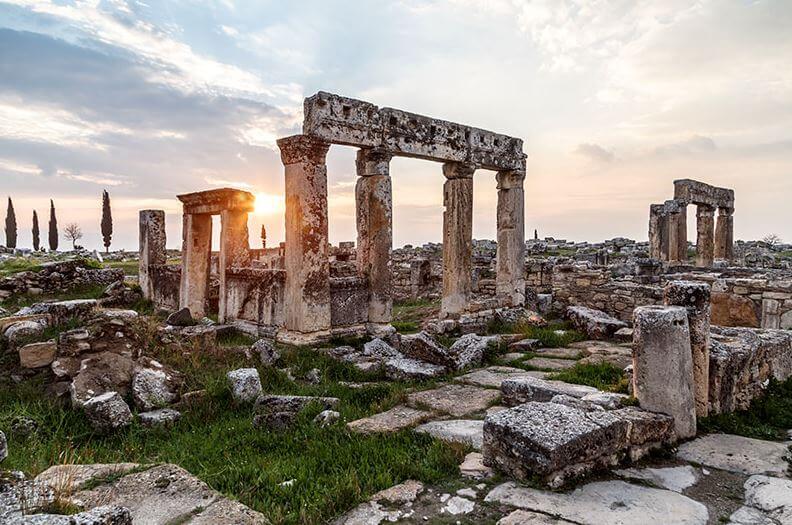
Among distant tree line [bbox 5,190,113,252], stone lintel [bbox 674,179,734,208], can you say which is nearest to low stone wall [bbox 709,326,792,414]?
stone lintel [bbox 674,179,734,208]

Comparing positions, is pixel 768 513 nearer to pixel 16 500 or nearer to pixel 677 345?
pixel 677 345

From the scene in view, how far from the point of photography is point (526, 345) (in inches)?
356

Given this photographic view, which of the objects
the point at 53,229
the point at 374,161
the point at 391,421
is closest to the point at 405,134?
the point at 374,161

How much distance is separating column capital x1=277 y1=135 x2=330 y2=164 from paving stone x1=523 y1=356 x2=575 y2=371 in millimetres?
5117

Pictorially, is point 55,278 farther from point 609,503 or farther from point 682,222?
point 682,222

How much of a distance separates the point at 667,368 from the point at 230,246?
9795 millimetres

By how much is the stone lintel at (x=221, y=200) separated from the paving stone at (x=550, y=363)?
24.8ft

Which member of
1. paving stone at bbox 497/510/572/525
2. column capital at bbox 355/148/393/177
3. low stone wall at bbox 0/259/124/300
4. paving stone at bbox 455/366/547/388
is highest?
column capital at bbox 355/148/393/177

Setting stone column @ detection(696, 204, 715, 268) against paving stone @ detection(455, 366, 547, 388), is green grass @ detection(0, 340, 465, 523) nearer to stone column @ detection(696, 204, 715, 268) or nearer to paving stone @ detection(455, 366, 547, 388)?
paving stone @ detection(455, 366, 547, 388)

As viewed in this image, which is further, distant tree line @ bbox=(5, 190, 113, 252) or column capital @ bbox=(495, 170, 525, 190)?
distant tree line @ bbox=(5, 190, 113, 252)

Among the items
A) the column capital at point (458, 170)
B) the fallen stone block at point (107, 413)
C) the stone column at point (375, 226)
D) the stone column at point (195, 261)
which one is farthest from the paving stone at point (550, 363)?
the stone column at point (195, 261)

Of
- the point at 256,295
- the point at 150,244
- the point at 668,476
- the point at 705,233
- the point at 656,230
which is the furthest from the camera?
the point at 705,233

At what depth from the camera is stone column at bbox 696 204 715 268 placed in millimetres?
25047

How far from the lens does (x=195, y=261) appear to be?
1282cm
